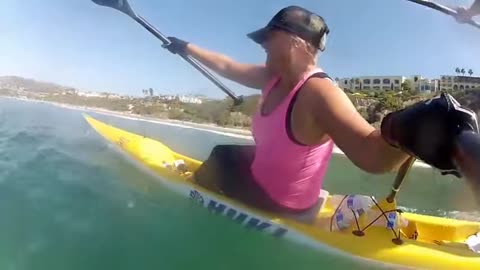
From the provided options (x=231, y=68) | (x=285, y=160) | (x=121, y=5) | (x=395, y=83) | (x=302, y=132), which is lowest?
(x=285, y=160)

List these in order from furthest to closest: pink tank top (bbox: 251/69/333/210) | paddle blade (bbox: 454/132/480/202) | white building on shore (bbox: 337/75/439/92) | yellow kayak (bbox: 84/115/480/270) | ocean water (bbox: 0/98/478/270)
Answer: white building on shore (bbox: 337/75/439/92)
yellow kayak (bbox: 84/115/480/270)
pink tank top (bbox: 251/69/333/210)
ocean water (bbox: 0/98/478/270)
paddle blade (bbox: 454/132/480/202)

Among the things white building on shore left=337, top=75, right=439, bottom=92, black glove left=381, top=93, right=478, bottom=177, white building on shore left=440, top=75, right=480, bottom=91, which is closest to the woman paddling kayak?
black glove left=381, top=93, right=478, bottom=177

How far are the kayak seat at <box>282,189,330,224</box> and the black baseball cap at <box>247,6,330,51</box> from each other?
644 millimetres

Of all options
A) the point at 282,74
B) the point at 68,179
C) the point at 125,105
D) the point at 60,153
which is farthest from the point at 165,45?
the point at 125,105

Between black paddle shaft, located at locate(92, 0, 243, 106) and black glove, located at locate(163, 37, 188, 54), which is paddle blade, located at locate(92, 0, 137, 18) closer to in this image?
black paddle shaft, located at locate(92, 0, 243, 106)

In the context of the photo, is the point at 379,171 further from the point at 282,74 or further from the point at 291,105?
the point at 282,74

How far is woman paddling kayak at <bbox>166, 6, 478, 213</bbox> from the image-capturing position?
711 mm

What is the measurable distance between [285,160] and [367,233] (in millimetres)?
444

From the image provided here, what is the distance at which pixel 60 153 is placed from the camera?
2.56 m

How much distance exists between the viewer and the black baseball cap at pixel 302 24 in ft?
4.74

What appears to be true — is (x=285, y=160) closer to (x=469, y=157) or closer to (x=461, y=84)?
(x=469, y=157)

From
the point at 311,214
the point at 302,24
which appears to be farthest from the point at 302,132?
the point at 311,214

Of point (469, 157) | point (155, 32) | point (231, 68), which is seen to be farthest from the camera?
point (155, 32)

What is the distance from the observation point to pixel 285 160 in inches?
63.4
